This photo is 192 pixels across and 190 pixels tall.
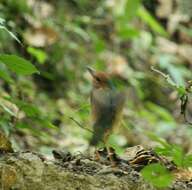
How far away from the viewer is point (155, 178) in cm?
184

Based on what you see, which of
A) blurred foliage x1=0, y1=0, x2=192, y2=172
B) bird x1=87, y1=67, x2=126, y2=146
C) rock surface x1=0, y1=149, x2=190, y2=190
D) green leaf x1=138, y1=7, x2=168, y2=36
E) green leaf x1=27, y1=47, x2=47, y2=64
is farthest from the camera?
green leaf x1=138, y1=7, x2=168, y2=36

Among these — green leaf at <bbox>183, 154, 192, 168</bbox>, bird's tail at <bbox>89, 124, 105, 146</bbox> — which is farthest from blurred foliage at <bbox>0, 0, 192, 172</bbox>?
green leaf at <bbox>183, 154, 192, 168</bbox>

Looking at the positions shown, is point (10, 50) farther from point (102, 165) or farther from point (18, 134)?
point (102, 165)

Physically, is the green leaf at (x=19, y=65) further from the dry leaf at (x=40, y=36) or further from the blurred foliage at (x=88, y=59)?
the dry leaf at (x=40, y=36)

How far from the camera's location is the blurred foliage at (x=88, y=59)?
4785 millimetres

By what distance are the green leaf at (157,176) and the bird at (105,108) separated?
1.45ft

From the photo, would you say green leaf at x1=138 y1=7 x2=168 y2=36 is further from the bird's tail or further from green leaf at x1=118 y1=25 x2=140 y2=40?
the bird's tail

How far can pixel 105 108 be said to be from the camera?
2275mm

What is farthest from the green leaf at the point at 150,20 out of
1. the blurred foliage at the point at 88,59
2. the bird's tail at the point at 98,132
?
Answer: the bird's tail at the point at 98,132

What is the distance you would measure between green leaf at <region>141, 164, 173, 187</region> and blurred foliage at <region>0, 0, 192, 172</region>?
67.3 inches

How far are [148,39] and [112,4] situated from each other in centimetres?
60

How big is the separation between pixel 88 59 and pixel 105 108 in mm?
4167

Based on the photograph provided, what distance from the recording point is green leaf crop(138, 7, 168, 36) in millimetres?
6423

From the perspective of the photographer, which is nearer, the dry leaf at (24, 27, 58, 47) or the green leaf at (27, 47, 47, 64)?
the green leaf at (27, 47, 47, 64)
